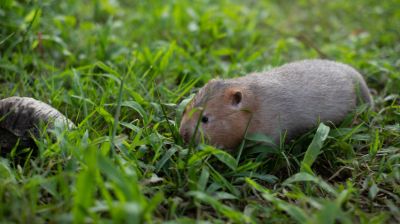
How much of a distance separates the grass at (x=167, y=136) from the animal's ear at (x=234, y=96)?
38cm

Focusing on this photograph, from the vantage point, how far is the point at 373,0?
28.6 feet

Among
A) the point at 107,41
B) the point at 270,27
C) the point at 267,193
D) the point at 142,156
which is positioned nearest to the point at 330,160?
the point at 267,193

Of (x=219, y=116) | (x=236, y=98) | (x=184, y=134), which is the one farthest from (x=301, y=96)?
(x=184, y=134)

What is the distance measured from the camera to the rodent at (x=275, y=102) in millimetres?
3760

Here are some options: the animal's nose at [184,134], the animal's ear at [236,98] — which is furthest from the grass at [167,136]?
the animal's ear at [236,98]

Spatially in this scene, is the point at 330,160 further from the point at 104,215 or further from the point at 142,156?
the point at 104,215

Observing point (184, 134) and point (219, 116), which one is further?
point (219, 116)

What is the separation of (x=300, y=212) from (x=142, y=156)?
1.39m

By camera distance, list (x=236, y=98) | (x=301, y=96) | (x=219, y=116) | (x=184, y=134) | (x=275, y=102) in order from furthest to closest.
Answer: (x=301, y=96), (x=275, y=102), (x=236, y=98), (x=219, y=116), (x=184, y=134)

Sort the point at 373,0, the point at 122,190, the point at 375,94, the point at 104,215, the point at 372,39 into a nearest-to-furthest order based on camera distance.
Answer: the point at 122,190, the point at 104,215, the point at 375,94, the point at 372,39, the point at 373,0

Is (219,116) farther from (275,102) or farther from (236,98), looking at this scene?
(275,102)

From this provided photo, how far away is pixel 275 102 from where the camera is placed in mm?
4109

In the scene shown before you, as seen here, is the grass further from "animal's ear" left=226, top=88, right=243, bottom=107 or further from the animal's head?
"animal's ear" left=226, top=88, right=243, bottom=107

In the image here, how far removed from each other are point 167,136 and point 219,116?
21.1 inches
